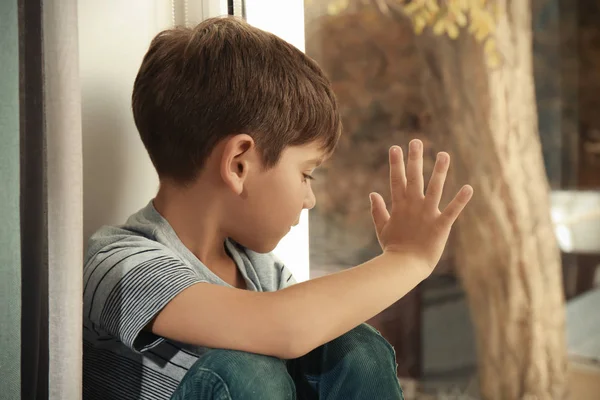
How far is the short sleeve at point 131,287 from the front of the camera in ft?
2.16

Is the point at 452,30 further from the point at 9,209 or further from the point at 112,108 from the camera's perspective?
the point at 9,209

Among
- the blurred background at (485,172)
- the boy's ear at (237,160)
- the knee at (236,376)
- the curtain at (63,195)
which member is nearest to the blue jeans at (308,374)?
the knee at (236,376)

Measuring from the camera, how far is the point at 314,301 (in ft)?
2.23

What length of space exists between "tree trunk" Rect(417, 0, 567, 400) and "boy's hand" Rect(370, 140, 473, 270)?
109 cm

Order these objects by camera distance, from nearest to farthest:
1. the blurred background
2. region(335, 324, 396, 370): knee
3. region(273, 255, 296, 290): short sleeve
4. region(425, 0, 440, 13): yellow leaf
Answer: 1. region(335, 324, 396, 370): knee
2. region(273, 255, 296, 290): short sleeve
3. the blurred background
4. region(425, 0, 440, 13): yellow leaf

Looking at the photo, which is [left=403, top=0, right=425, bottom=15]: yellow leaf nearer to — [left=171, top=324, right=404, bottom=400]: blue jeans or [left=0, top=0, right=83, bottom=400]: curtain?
[left=171, top=324, right=404, bottom=400]: blue jeans

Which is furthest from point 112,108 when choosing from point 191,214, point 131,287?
point 131,287

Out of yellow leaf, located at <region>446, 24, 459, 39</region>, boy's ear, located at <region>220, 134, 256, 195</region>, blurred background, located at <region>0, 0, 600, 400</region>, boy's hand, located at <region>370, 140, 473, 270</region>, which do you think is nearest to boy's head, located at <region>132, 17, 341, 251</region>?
boy's ear, located at <region>220, 134, 256, 195</region>

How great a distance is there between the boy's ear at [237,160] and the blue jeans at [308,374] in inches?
8.7

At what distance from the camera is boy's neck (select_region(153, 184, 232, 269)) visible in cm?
82

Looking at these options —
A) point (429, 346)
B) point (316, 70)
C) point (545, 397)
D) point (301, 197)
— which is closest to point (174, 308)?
point (301, 197)

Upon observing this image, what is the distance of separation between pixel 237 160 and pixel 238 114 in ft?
0.18

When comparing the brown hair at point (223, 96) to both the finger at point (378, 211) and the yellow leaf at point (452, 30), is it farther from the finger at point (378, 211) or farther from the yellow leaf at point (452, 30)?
the yellow leaf at point (452, 30)

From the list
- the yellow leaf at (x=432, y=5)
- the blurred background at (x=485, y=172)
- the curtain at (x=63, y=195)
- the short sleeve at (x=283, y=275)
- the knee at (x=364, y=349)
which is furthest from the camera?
the yellow leaf at (x=432, y=5)
